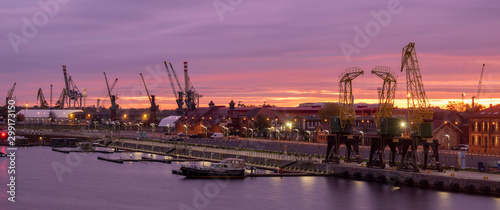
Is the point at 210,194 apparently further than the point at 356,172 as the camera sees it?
No

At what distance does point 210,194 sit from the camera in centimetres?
5653

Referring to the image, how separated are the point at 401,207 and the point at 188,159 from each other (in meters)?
45.0

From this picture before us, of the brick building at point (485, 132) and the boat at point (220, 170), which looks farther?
the brick building at point (485, 132)

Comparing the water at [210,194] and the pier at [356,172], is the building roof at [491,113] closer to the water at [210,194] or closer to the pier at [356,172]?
the pier at [356,172]

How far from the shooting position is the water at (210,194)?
5022 centimetres

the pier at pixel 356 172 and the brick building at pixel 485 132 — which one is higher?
the brick building at pixel 485 132

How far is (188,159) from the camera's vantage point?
8888 cm

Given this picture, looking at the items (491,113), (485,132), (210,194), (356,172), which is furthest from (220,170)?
(491,113)

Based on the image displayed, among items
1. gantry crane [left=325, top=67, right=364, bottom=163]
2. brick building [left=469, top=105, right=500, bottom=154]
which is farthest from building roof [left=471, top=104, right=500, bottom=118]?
gantry crane [left=325, top=67, right=364, bottom=163]

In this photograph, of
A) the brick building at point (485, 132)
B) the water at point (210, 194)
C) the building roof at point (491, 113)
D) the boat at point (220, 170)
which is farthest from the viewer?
the building roof at point (491, 113)

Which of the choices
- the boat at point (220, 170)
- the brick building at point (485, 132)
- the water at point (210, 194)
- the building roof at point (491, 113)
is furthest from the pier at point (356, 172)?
the building roof at point (491, 113)

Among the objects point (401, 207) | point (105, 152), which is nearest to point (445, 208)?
point (401, 207)

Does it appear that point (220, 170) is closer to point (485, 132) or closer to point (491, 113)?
point (485, 132)

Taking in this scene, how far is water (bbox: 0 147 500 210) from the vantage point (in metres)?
50.2
